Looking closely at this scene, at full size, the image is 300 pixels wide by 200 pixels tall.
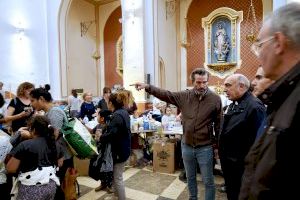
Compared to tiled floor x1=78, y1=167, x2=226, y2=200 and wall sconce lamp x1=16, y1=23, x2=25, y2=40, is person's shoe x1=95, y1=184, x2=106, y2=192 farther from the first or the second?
wall sconce lamp x1=16, y1=23, x2=25, y2=40

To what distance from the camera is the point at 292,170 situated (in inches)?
31.2

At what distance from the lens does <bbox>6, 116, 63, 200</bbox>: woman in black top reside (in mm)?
2041

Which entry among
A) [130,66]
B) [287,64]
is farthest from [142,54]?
[287,64]

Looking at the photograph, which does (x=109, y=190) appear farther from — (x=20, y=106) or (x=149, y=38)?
(x=149, y=38)

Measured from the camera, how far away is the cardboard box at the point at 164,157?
15.0ft

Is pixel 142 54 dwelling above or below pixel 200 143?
above

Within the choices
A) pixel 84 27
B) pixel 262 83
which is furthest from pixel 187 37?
pixel 262 83

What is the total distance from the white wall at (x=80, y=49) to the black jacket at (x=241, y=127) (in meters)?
8.53

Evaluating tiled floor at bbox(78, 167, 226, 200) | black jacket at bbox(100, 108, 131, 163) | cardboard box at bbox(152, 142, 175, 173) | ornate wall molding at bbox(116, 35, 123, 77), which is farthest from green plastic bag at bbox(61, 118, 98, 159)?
ornate wall molding at bbox(116, 35, 123, 77)

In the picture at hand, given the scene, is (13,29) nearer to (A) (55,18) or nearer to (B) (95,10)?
(A) (55,18)

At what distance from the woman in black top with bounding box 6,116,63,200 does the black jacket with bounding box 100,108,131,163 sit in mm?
721

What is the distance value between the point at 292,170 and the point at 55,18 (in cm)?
997

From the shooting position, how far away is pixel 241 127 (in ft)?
7.34

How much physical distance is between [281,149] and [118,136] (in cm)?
221
